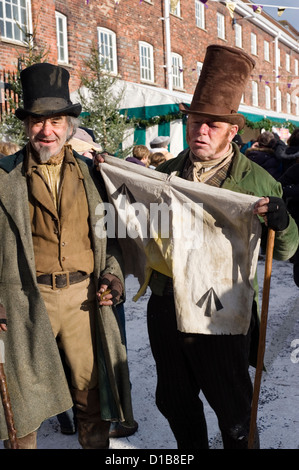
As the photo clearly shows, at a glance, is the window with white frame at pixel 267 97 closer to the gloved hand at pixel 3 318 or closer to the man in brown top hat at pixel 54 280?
the man in brown top hat at pixel 54 280

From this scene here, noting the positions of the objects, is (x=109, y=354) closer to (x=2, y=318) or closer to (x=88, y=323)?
(x=88, y=323)

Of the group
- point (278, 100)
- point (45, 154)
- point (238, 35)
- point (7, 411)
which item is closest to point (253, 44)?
point (238, 35)

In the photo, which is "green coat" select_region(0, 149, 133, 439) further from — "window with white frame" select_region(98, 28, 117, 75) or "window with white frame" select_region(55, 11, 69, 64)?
"window with white frame" select_region(98, 28, 117, 75)

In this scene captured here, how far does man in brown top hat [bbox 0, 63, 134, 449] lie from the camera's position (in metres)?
2.46

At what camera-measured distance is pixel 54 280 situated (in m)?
2.50

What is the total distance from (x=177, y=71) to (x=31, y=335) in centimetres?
1784

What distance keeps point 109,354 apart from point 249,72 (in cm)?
158

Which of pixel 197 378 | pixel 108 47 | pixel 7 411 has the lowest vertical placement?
pixel 7 411

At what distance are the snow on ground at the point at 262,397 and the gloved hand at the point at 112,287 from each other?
1.19 metres

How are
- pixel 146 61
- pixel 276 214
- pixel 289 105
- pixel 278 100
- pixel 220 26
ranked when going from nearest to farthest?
1. pixel 276 214
2. pixel 146 61
3. pixel 220 26
4. pixel 278 100
5. pixel 289 105

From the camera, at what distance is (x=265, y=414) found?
3463 millimetres

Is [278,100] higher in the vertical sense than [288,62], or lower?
lower

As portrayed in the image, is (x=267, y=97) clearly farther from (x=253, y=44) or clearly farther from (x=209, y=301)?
(x=209, y=301)
